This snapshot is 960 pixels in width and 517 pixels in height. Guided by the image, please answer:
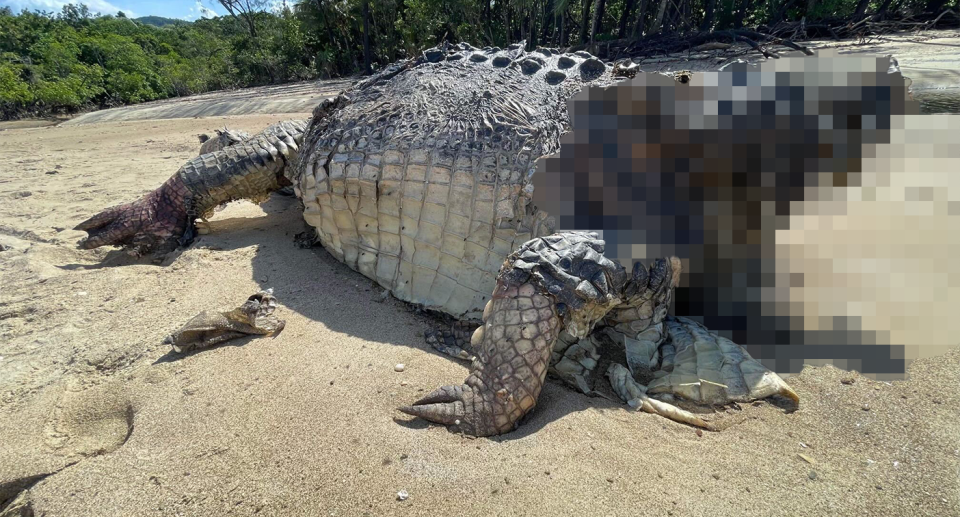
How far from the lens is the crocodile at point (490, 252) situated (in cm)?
221

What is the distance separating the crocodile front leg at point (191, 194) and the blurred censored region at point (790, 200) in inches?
112

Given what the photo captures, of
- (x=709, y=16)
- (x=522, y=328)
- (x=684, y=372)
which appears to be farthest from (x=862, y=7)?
(x=522, y=328)

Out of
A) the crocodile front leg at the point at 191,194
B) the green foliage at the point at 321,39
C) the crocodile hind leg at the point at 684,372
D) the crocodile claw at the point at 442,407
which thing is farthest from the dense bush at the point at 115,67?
the crocodile hind leg at the point at 684,372

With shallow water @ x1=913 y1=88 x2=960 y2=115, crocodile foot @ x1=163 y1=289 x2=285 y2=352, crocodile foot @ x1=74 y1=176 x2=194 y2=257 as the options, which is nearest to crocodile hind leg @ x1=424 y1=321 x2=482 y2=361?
crocodile foot @ x1=163 y1=289 x2=285 y2=352

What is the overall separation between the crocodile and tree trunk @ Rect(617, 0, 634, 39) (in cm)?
1583

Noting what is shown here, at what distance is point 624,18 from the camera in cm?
1706

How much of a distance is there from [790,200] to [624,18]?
57.1 ft

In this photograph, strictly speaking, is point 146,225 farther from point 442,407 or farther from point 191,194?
point 442,407

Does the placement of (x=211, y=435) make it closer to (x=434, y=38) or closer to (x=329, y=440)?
(x=329, y=440)

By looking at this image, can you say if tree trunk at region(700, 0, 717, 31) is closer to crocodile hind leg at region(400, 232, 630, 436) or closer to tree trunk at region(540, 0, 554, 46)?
tree trunk at region(540, 0, 554, 46)

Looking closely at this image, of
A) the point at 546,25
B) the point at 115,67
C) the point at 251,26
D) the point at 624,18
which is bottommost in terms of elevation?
the point at 624,18

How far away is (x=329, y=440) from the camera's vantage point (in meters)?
2.04

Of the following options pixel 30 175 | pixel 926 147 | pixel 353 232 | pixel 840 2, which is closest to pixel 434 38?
pixel 840 2

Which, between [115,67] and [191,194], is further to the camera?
[115,67]
